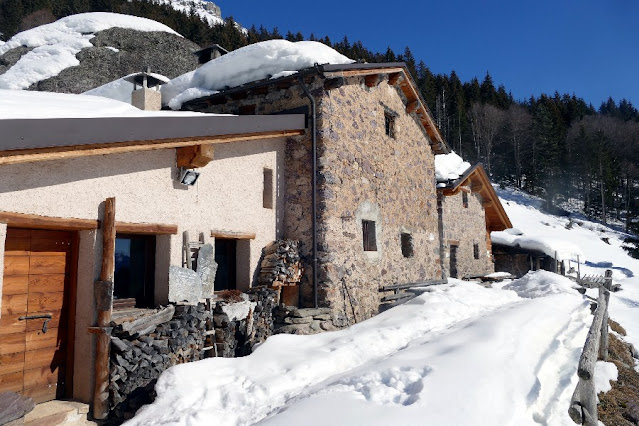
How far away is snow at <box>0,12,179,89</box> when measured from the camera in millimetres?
24688

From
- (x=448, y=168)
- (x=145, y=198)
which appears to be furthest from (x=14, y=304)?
(x=448, y=168)

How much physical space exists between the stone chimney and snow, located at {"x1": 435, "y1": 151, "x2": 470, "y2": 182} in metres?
9.96

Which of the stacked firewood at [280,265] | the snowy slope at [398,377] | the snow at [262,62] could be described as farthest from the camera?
the snow at [262,62]

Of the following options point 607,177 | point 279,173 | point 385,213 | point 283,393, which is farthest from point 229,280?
point 607,177

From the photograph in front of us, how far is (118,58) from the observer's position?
2780 cm

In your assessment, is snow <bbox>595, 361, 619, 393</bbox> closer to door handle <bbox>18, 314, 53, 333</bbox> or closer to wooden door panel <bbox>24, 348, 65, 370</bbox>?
wooden door panel <bbox>24, 348, 65, 370</bbox>

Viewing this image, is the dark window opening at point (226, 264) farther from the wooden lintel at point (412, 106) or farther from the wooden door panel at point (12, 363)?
the wooden lintel at point (412, 106)

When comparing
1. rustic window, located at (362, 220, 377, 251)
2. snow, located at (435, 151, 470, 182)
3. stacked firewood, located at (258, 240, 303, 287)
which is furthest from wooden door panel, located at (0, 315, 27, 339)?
snow, located at (435, 151, 470, 182)

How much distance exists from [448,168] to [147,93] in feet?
38.6

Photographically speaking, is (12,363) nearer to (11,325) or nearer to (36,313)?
(11,325)

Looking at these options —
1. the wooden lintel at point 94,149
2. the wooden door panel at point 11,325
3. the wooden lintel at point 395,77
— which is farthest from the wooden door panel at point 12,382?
the wooden lintel at point 395,77

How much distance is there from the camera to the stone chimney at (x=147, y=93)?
10.3 meters

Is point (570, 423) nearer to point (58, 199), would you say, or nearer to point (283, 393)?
point (283, 393)

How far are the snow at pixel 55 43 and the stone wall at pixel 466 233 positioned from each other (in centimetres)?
2399
